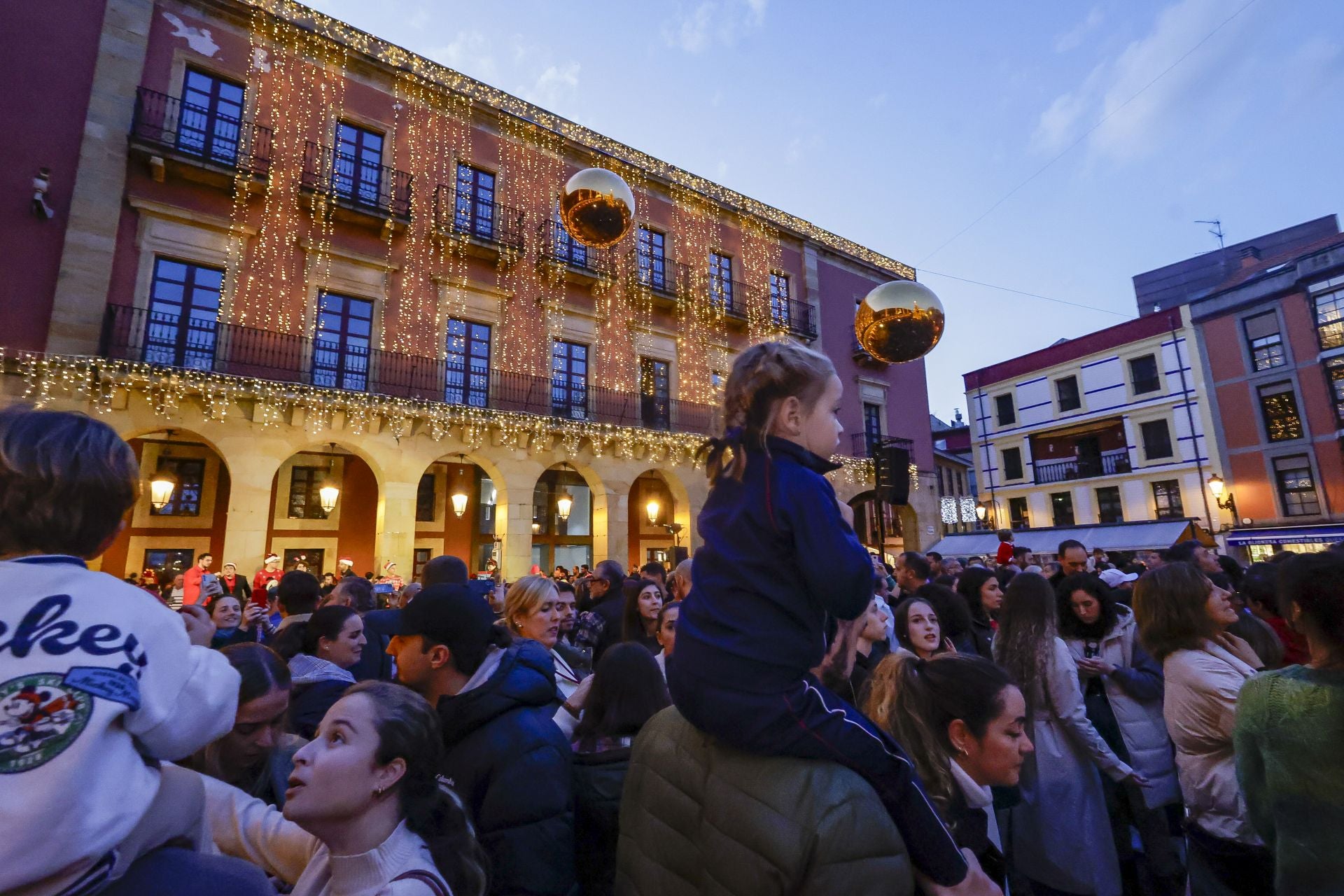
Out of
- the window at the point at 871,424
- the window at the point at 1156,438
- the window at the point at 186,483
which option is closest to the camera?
the window at the point at 186,483

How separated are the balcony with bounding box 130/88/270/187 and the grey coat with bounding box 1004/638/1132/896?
1450 centimetres

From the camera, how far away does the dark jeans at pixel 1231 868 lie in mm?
2379

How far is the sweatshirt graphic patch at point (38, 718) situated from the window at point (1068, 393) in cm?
3136

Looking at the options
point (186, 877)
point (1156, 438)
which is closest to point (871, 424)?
point (1156, 438)

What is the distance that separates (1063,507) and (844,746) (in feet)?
98.7

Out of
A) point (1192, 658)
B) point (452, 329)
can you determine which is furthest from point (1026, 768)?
point (452, 329)

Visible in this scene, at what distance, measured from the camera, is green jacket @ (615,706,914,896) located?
118cm

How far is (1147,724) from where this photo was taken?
3225mm

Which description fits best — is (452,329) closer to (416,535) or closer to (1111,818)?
(416,535)

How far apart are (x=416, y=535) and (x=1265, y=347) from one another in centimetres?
2811

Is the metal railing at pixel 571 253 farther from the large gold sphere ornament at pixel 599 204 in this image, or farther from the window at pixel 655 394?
the large gold sphere ornament at pixel 599 204

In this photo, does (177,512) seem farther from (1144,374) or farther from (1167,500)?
(1144,374)

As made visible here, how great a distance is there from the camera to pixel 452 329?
1388 centimetres

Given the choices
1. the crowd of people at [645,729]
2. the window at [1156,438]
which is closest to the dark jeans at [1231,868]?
the crowd of people at [645,729]
